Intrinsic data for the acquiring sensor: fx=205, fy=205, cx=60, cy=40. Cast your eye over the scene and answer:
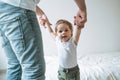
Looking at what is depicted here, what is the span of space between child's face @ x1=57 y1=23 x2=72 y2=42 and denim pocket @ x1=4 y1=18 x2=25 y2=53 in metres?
0.74

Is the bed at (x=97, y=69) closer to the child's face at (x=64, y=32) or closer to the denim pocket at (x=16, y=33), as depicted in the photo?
the child's face at (x=64, y=32)

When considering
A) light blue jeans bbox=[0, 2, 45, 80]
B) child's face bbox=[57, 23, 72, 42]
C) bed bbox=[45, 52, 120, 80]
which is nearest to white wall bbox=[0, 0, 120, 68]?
bed bbox=[45, 52, 120, 80]

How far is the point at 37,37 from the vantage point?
75 cm

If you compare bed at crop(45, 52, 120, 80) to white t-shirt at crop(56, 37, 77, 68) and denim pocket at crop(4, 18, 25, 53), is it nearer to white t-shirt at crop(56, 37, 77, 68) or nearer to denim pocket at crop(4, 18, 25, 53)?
white t-shirt at crop(56, 37, 77, 68)

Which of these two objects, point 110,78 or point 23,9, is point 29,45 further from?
point 110,78

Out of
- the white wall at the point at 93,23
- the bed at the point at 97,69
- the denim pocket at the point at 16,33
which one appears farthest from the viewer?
the white wall at the point at 93,23

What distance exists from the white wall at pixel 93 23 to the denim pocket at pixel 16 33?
5.35 feet

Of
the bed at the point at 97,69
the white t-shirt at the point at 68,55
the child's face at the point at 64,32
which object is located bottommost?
the bed at the point at 97,69

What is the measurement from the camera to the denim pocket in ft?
2.37

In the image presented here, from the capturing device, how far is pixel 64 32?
146 centimetres

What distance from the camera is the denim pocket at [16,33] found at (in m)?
0.72

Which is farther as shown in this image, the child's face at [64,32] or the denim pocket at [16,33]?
the child's face at [64,32]

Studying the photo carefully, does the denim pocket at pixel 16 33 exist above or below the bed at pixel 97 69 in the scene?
above

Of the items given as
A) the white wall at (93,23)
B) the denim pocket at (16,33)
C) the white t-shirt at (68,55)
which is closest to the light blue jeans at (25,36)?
the denim pocket at (16,33)
